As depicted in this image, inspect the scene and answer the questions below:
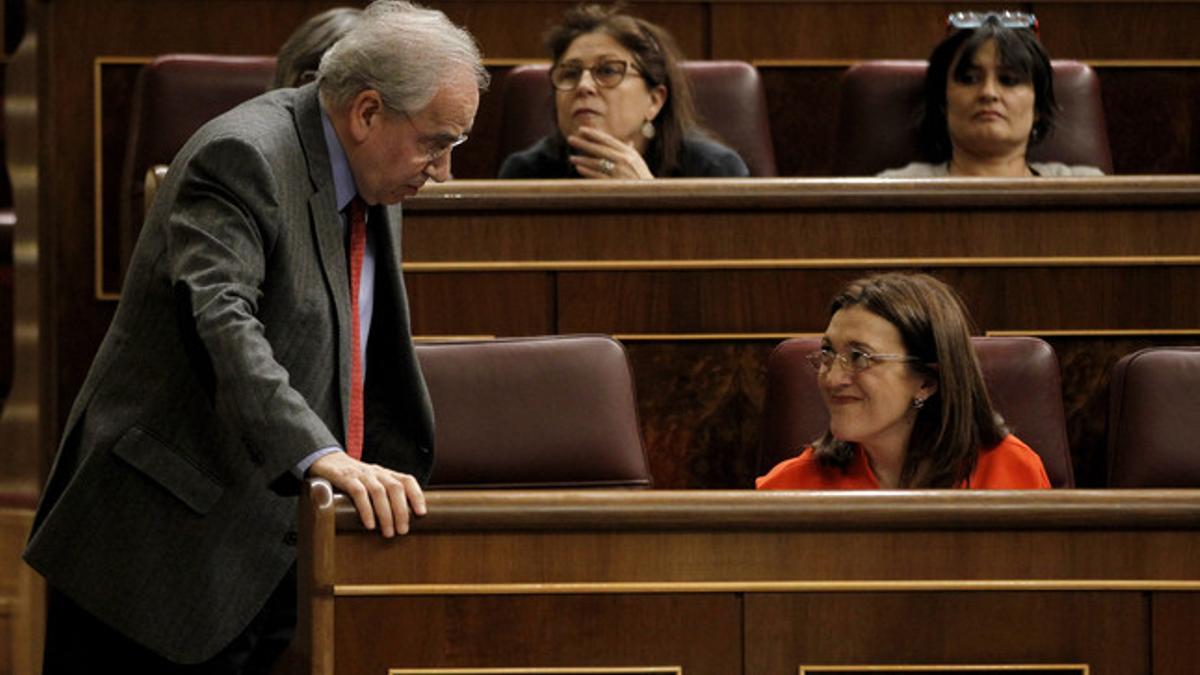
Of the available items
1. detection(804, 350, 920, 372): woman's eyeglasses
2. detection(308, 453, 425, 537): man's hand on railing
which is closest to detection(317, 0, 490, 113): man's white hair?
detection(308, 453, 425, 537): man's hand on railing

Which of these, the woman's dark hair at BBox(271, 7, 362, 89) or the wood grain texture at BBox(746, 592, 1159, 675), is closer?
the wood grain texture at BBox(746, 592, 1159, 675)

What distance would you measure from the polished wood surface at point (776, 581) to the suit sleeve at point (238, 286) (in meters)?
0.05

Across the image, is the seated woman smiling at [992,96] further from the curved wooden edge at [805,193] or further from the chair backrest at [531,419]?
the chair backrest at [531,419]

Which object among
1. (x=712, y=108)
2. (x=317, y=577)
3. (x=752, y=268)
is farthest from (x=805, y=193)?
(x=317, y=577)

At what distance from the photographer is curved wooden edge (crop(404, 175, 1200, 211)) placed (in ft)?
3.40

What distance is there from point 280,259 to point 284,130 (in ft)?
0.16

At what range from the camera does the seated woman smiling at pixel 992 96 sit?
1223mm

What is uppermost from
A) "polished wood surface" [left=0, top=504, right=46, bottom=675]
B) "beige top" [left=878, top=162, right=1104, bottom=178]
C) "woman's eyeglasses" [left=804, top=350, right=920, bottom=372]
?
"beige top" [left=878, top=162, right=1104, bottom=178]

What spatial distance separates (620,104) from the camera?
1183 millimetres

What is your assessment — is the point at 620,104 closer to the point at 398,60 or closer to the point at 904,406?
the point at 904,406

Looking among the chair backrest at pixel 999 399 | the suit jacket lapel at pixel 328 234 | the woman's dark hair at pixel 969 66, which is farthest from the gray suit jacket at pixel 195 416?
the woman's dark hair at pixel 969 66

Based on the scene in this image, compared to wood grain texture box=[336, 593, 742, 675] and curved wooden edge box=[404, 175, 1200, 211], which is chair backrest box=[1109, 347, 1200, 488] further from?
wood grain texture box=[336, 593, 742, 675]

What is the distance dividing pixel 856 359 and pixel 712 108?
0.42 meters

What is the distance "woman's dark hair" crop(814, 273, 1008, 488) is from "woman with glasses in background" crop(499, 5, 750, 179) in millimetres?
279
